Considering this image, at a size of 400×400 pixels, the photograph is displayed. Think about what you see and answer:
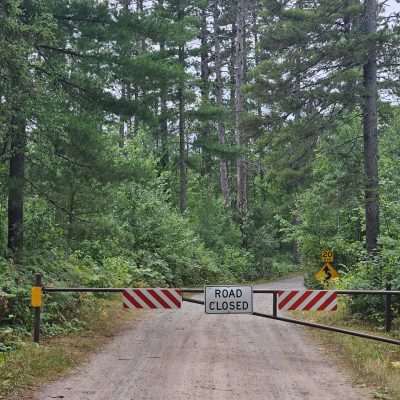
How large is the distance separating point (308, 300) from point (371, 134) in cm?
908

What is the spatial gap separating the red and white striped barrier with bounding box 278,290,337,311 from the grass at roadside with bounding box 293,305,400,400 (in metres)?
1.04

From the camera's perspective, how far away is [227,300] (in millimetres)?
9320

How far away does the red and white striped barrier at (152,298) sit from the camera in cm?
950

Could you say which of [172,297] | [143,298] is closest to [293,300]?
[172,297]

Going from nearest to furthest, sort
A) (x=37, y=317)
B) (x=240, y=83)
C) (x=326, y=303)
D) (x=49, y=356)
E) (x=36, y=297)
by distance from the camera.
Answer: (x=49, y=356), (x=326, y=303), (x=36, y=297), (x=37, y=317), (x=240, y=83)

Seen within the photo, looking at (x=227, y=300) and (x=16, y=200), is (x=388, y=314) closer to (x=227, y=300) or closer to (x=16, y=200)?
(x=227, y=300)

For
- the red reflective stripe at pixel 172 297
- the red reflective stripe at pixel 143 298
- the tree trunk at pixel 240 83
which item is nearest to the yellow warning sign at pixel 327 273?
the red reflective stripe at pixel 172 297

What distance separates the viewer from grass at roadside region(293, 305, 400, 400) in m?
8.03

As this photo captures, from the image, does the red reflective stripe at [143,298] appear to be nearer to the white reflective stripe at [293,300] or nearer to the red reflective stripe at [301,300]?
the white reflective stripe at [293,300]

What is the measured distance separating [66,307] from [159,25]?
6.92 metres

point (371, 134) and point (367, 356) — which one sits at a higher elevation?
point (371, 134)

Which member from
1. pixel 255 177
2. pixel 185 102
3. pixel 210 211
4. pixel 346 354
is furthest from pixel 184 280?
pixel 255 177

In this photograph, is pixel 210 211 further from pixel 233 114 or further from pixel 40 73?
pixel 40 73

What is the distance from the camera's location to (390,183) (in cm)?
1641
